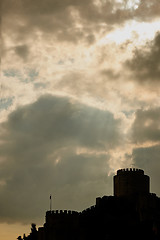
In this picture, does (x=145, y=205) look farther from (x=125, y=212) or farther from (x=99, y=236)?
(x=99, y=236)

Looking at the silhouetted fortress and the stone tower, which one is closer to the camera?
the silhouetted fortress

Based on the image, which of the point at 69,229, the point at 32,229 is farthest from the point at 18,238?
the point at 69,229

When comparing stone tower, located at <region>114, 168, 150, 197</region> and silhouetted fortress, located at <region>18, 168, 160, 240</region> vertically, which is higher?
stone tower, located at <region>114, 168, 150, 197</region>

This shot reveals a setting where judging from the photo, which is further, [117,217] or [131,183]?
[131,183]

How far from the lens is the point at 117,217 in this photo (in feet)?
309

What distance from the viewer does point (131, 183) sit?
103 metres

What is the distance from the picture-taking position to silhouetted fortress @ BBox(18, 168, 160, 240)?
82.3 meters

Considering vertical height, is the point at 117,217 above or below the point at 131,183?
below

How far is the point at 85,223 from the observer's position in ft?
298

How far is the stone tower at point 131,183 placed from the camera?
10281 centimetres

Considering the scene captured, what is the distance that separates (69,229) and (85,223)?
925 centimetres

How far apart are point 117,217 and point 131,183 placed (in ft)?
33.5

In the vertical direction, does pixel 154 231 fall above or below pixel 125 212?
below

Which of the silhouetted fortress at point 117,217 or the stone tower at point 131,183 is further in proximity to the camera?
the stone tower at point 131,183
